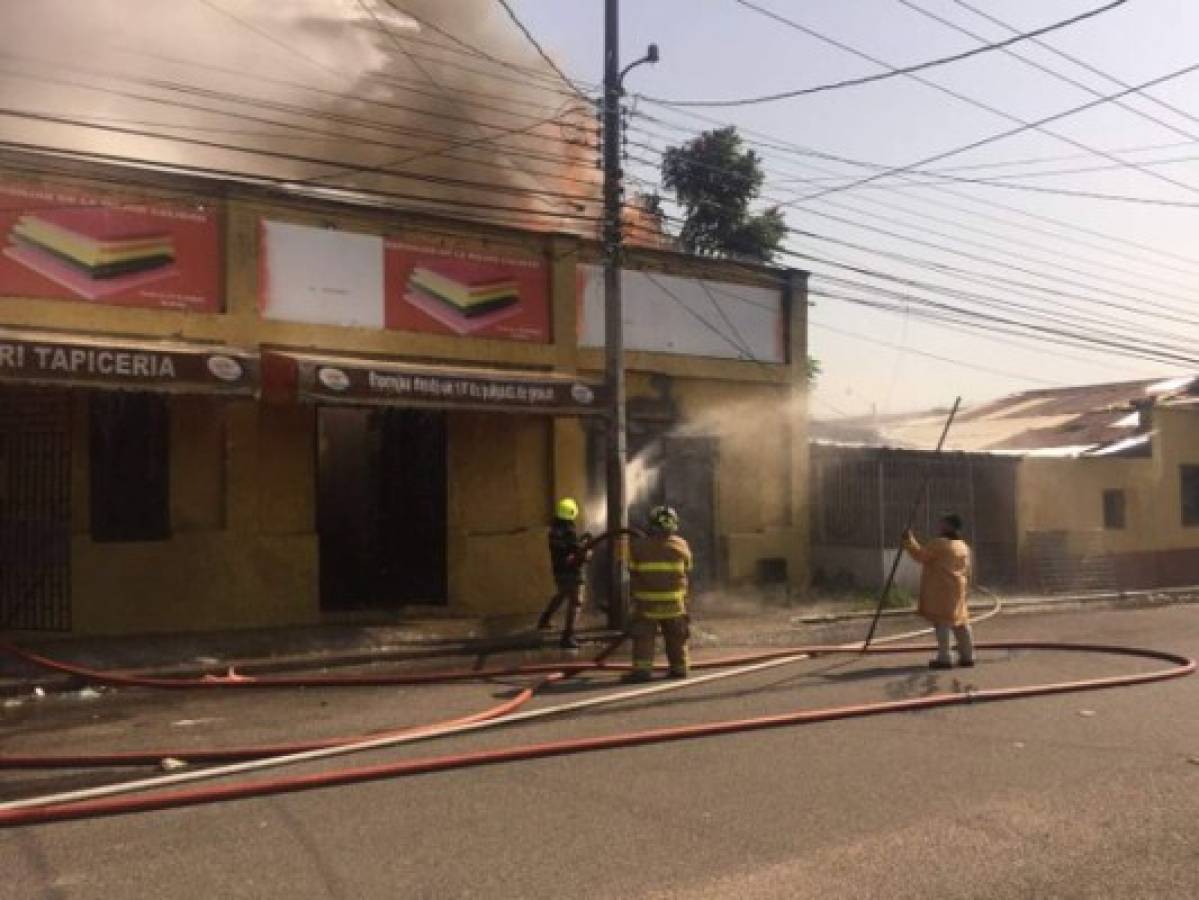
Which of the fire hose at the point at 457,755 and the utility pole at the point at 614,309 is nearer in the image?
the fire hose at the point at 457,755

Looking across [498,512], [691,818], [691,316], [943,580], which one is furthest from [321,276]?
[691,818]

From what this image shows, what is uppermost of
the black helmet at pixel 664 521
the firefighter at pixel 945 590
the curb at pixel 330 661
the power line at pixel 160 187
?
the power line at pixel 160 187

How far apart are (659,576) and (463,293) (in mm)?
6052

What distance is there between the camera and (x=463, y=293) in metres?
14.5

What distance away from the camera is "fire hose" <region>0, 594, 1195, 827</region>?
5473 millimetres

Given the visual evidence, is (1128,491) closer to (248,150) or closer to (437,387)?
(437,387)

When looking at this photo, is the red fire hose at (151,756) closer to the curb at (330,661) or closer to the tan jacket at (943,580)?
the curb at (330,661)

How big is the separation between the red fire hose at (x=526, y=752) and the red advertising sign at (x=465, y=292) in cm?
769

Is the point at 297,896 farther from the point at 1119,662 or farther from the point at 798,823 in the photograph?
the point at 1119,662

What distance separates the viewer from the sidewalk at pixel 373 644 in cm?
1083

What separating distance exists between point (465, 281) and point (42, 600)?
606 cm

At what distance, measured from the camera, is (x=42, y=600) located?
11.7 metres

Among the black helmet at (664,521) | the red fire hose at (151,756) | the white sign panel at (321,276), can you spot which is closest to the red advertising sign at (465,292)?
the white sign panel at (321,276)

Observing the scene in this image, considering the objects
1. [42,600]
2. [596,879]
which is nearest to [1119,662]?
[596,879]
